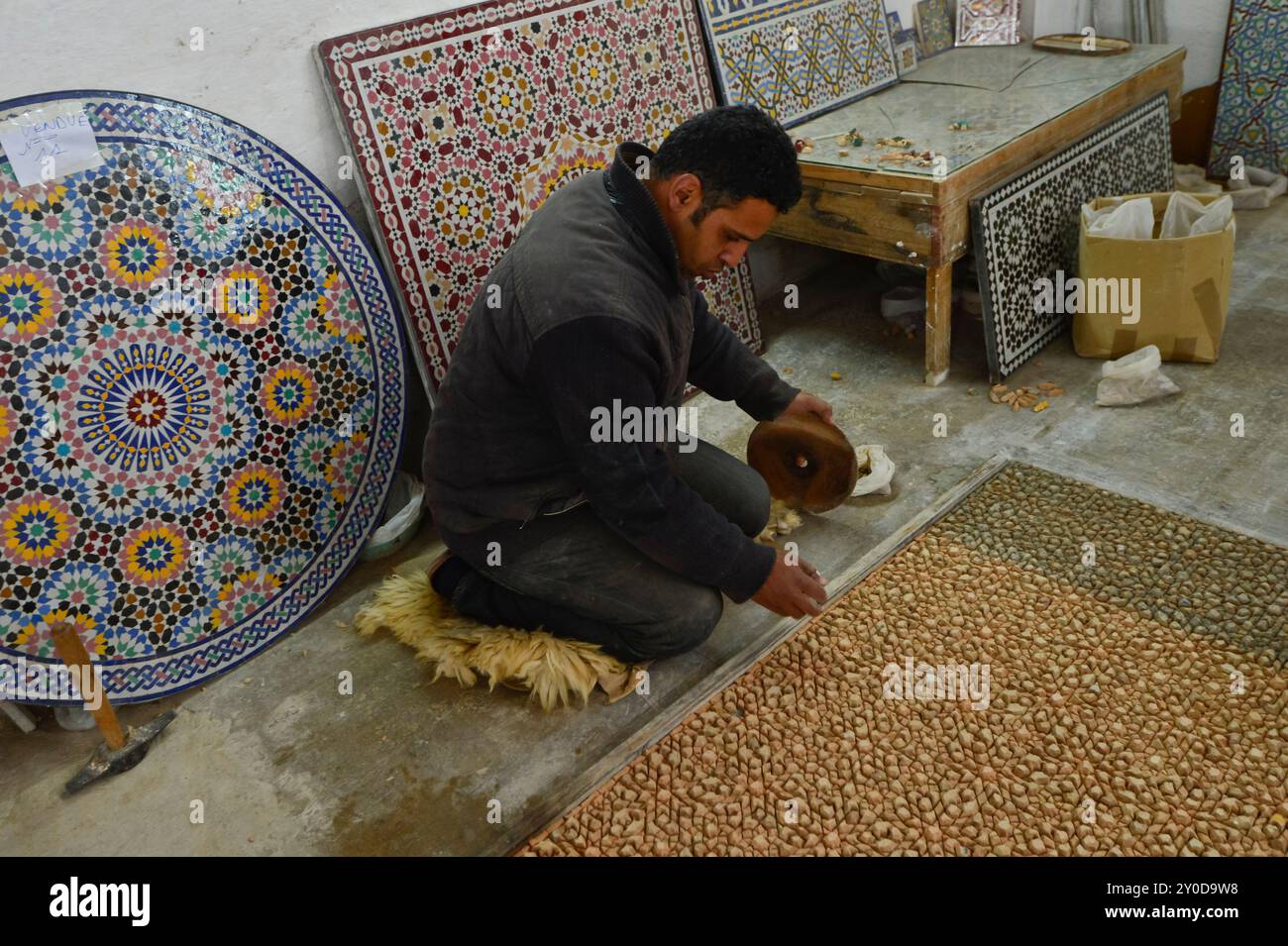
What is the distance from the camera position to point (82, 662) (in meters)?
1.89

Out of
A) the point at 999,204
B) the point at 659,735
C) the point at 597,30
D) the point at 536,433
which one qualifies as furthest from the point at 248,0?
the point at 999,204

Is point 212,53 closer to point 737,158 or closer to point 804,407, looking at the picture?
point 737,158

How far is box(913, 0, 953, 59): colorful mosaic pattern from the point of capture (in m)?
3.98

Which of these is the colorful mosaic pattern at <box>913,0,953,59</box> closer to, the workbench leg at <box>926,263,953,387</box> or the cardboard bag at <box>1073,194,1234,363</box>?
the cardboard bag at <box>1073,194,1234,363</box>

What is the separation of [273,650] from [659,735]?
961 mm

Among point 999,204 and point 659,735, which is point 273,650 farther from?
point 999,204

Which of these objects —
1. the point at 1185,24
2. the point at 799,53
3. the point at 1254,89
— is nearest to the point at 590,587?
the point at 799,53

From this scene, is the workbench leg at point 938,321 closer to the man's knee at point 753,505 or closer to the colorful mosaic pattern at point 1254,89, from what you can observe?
the man's knee at point 753,505

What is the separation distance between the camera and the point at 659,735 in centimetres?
187

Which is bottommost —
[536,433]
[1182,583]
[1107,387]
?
[1182,583]

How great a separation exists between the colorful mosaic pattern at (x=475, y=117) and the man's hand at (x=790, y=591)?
114 centimetres

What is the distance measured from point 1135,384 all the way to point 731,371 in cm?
133

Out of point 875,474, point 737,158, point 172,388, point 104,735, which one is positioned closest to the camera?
point 737,158

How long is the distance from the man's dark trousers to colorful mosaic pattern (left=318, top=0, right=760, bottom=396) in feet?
2.35
